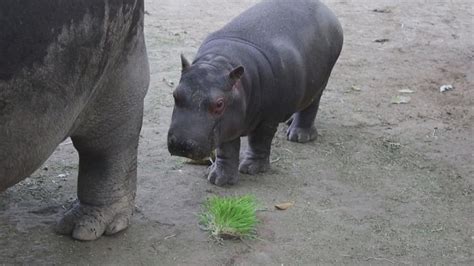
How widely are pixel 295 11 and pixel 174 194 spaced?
1333 mm

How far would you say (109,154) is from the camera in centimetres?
328

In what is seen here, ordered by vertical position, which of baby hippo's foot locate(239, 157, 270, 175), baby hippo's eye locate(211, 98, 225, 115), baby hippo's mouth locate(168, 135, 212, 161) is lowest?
baby hippo's foot locate(239, 157, 270, 175)

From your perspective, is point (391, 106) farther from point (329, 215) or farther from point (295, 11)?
point (329, 215)

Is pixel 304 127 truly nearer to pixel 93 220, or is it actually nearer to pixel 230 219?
pixel 230 219

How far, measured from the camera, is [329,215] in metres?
3.81

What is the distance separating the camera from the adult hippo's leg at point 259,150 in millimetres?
4289

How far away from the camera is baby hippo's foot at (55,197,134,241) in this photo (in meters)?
3.36

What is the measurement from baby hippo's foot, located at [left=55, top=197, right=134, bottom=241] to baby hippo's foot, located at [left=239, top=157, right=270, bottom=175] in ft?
3.20

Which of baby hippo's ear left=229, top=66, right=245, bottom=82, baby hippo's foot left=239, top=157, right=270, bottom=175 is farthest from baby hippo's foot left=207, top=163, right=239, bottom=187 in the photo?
baby hippo's ear left=229, top=66, right=245, bottom=82

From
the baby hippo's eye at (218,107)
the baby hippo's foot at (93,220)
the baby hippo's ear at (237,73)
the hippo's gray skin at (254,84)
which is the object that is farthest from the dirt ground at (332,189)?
the baby hippo's ear at (237,73)

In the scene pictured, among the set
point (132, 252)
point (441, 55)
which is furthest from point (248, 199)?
point (441, 55)

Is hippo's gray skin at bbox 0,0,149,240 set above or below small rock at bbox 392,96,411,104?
above

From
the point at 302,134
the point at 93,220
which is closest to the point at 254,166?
the point at 302,134

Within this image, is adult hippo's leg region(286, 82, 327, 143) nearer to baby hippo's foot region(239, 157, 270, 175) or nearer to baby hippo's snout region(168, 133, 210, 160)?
baby hippo's foot region(239, 157, 270, 175)
